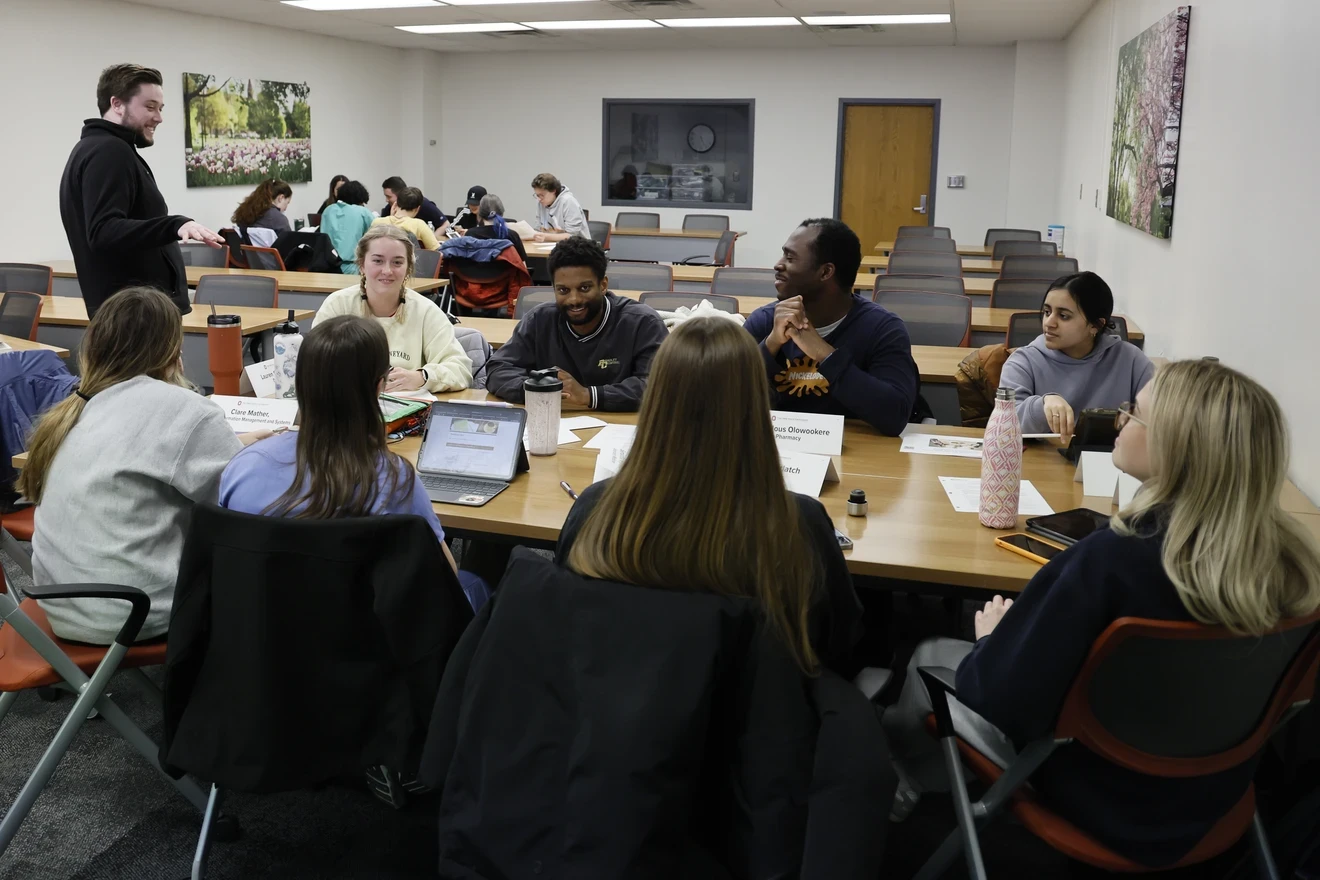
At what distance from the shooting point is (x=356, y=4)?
8.75 m

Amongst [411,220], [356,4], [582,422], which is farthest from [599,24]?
[582,422]

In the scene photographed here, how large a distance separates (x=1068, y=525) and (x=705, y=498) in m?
0.96

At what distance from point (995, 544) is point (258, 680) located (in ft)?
4.36

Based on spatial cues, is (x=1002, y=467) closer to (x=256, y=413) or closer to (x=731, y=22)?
(x=256, y=413)

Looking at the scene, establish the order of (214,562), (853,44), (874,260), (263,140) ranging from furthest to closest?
(853,44)
(263,140)
(874,260)
(214,562)

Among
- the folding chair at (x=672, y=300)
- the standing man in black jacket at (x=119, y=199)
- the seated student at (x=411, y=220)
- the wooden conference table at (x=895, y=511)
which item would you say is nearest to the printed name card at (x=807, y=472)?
the wooden conference table at (x=895, y=511)

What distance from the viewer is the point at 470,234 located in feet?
24.5

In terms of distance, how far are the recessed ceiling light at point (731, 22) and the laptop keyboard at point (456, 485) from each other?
26.3 ft

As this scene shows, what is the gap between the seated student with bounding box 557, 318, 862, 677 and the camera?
1.45 meters

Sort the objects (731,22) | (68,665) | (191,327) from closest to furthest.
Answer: (68,665) < (191,327) < (731,22)

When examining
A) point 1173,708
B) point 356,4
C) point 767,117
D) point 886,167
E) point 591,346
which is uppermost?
point 356,4

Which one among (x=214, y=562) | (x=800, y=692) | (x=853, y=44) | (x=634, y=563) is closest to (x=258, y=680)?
(x=214, y=562)

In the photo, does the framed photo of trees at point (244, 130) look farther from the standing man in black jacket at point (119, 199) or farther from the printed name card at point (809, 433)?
the printed name card at point (809, 433)

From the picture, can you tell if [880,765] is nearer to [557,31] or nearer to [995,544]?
[995,544]
